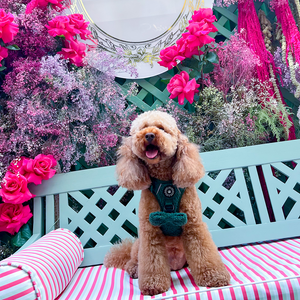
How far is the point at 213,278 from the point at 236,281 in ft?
0.26

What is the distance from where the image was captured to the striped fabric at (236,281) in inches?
27.2

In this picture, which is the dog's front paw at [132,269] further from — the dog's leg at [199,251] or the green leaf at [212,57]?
the green leaf at [212,57]

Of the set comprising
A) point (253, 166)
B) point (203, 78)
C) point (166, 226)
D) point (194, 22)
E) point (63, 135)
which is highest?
point (194, 22)

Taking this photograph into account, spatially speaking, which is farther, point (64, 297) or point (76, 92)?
point (76, 92)

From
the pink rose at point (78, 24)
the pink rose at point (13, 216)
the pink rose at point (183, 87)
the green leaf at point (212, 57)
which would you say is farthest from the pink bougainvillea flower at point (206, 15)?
the pink rose at point (13, 216)

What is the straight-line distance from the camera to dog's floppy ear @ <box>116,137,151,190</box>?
81 centimetres

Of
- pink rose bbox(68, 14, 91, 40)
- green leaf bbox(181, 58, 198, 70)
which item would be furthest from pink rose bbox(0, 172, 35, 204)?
green leaf bbox(181, 58, 198, 70)

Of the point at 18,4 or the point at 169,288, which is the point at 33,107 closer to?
the point at 18,4

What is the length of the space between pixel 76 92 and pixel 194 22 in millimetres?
748

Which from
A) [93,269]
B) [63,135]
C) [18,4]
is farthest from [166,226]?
A: [18,4]

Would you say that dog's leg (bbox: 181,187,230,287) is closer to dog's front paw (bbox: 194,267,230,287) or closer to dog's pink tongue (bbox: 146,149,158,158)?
dog's front paw (bbox: 194,267,230,287)

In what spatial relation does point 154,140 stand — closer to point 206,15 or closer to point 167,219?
point 167,219

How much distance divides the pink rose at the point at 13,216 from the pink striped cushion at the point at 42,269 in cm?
23

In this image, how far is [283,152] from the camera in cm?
126
